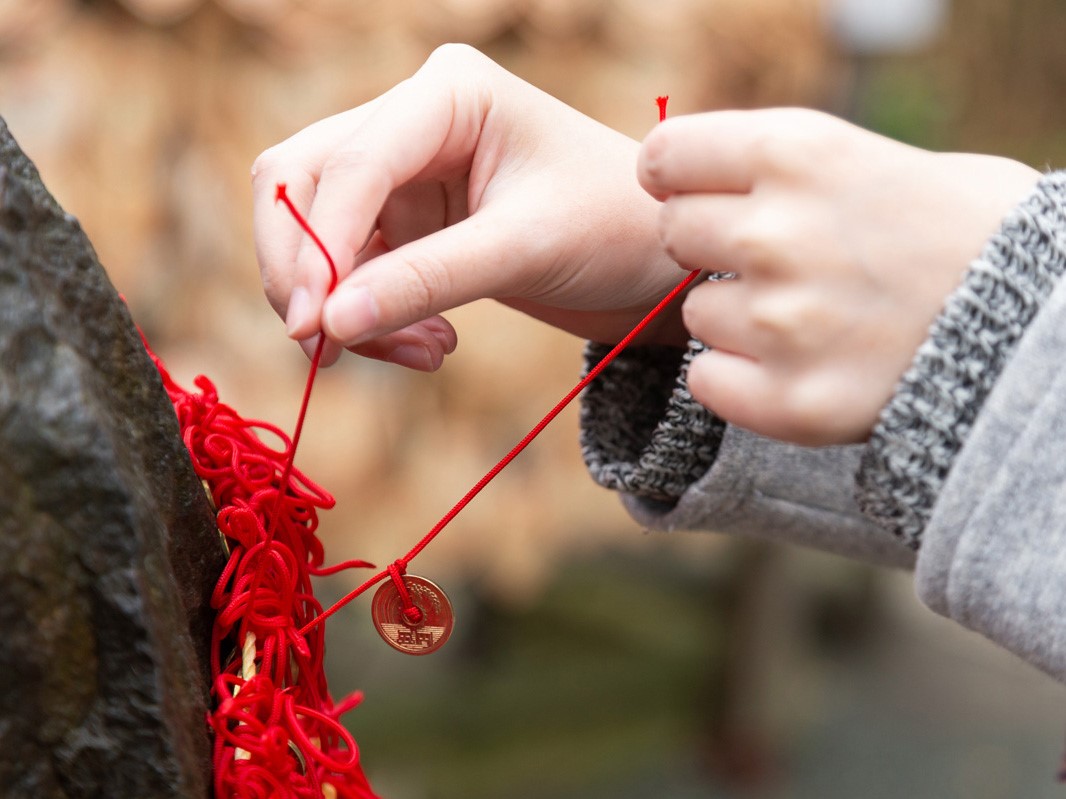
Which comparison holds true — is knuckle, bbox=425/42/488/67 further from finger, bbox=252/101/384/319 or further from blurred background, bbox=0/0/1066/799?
blurred background, bbox=0/0/1066/799

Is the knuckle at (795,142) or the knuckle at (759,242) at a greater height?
the knuckle at (795,142)

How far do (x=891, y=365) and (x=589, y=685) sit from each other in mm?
2056

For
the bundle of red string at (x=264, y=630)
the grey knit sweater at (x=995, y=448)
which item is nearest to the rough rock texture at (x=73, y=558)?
the bundle of red string at (x=264, y=630)

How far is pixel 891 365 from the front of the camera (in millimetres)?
466

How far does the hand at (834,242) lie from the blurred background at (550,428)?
1.09m

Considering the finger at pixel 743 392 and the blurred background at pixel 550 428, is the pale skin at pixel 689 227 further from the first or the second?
the blurred background at pixel 550 428

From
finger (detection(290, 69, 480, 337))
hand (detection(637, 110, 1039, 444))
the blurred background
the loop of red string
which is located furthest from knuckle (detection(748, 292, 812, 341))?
the blurred background

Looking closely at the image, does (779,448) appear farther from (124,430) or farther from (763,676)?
(763,676)

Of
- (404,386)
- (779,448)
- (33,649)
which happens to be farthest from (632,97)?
(33,649)

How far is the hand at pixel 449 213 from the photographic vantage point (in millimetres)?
531

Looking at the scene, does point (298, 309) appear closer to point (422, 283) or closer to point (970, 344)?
point (422, 283)

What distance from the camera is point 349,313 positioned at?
0.51 meters

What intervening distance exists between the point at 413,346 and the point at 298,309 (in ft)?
0.48

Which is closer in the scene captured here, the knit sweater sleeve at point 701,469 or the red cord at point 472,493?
the red cord at point 472,493
